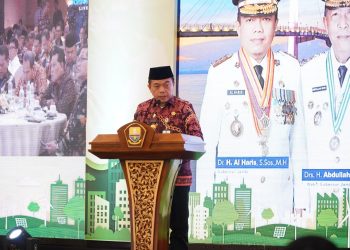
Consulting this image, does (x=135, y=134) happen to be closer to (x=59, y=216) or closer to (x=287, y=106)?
(x=287, y=106)

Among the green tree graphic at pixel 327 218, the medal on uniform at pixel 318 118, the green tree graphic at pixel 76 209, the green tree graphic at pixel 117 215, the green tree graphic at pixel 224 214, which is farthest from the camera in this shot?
the green tree graphic at pixel 76 209

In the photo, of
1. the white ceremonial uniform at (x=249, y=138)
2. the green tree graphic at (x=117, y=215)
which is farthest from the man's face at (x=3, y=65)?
the white ceremonial uniform at (x=249, y=138)

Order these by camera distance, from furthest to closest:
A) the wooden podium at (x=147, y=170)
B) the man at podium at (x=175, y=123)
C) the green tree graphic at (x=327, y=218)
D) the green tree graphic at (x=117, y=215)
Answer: the green tree graphic at (x=117, y=215) → the green tree graphic at (x=327, y=218) → the man at podium at (x=175, y=123) → the wooden podium at (x=147, y=170)

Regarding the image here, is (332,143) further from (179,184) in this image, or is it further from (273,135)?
(179,184)

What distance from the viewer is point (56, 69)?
5.58m

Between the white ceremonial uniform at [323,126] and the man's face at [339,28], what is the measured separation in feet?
0.25

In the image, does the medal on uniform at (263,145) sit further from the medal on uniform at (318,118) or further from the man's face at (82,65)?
the man's face at (82,65)

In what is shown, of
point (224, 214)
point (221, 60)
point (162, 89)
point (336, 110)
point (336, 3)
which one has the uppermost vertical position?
point (336, 3)

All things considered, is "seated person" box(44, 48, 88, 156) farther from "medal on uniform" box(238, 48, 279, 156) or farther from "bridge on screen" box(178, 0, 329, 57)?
"medal on uniform" box(238, 48, 279, 156)

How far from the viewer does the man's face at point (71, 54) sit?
5.52 m

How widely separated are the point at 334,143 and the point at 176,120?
1670 mm

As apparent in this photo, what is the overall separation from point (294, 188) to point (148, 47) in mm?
1656

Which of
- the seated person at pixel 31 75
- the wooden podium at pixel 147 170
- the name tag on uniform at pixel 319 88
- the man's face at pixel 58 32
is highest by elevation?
the man's face at pixel 58 32

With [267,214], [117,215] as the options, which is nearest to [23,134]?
[117,215]
